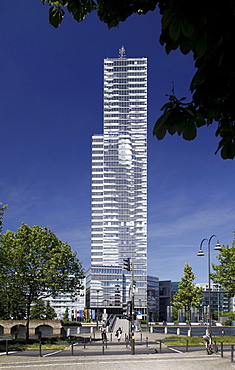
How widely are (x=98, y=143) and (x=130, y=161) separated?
16.5m

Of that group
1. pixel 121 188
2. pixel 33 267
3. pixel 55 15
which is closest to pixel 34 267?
pixel 33 267

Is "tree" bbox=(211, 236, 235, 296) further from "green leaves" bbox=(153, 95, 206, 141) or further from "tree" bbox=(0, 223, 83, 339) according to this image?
"green leaves" bbox=(153, 95, 206, 141)

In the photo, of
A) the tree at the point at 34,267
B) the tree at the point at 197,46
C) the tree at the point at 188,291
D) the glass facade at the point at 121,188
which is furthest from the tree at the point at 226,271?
the glass facade at the point at 121,188

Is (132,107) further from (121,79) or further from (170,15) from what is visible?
(170,15)

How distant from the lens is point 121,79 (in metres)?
196

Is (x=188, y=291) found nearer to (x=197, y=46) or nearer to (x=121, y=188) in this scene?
(x=197, y=46)

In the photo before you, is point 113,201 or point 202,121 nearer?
point 202,121

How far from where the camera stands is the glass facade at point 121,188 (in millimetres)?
156750

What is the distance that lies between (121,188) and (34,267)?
413 ft

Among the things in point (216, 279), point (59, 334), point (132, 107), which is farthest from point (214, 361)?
point (132, 107)

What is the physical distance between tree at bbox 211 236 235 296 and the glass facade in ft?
319

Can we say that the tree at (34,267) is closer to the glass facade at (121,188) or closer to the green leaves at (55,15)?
the green leaves at (55,15)

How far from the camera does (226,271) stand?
160 ft

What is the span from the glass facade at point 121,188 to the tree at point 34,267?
9820 centimetres
